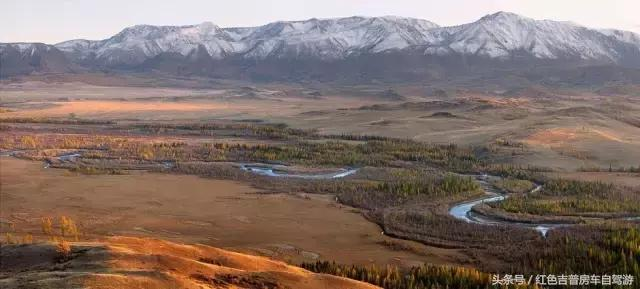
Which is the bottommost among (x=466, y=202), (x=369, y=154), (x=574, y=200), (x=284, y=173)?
(x=284, y=173)

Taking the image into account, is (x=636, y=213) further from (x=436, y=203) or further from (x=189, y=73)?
(x=189, y=73)

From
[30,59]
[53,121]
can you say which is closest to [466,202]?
[53,121]

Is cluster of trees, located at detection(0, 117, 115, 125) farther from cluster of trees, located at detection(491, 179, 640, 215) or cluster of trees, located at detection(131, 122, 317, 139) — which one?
cluster of trees, located at detection(491, 179, 640, 215)

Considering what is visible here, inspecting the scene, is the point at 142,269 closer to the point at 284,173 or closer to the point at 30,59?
the point at 284,173

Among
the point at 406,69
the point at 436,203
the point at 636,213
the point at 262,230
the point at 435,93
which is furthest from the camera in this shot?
the point at 406,69

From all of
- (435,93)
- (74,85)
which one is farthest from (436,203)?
(74,85)

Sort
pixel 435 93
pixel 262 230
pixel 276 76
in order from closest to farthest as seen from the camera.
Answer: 1. pixel 262 230
2. pixel 435 93
3. pixel 276 76

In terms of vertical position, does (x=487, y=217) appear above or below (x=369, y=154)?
above

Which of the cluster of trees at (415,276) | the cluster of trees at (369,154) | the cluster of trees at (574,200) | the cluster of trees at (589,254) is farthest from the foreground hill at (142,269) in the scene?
the cluster of trees at (369,154)
